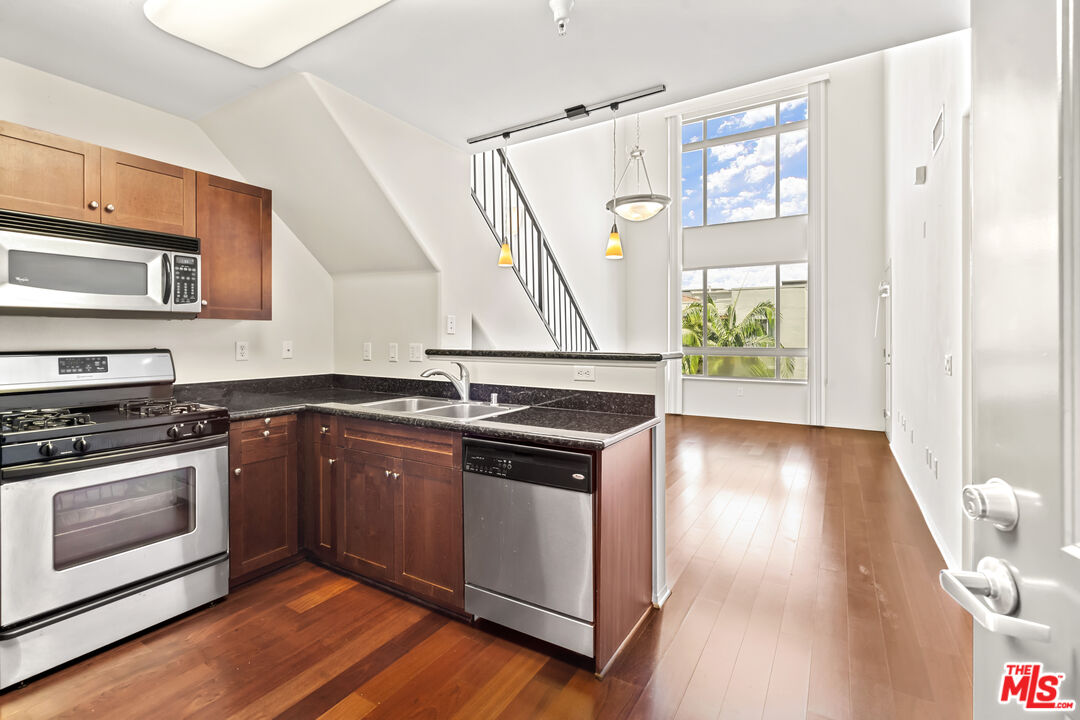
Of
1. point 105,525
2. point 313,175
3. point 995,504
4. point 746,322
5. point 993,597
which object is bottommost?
point 105,525

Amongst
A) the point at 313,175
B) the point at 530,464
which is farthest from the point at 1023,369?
the point at 313,175

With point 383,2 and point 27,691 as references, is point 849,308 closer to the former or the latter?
point 383,2

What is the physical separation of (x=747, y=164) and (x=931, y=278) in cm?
490

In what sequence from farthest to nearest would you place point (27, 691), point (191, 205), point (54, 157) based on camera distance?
point (191, 205) < point (54, 157) < point (27, 691)

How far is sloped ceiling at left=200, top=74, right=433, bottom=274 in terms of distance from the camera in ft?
8.95

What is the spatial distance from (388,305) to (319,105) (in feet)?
4.18

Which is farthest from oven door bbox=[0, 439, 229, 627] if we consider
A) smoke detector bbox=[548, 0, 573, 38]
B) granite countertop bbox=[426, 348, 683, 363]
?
smoke detector bbox=[548, 0, 573, 38]

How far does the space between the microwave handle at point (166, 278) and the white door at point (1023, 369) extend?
309 centimetres

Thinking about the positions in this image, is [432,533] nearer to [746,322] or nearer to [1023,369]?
[1023,369]

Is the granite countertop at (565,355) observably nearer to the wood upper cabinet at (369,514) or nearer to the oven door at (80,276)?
the wood upper cabinet at (369,514)

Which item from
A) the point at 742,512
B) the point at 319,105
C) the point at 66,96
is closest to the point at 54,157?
the point at 66,96

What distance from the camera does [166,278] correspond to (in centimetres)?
255

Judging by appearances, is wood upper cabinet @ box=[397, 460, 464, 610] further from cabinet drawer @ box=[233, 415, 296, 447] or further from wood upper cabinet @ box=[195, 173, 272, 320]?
wood upper cabinet @ box=[195, 173, 272, 320]

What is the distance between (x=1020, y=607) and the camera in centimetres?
62
